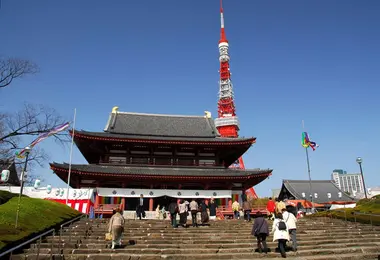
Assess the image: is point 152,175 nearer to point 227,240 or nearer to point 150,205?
point 150,205

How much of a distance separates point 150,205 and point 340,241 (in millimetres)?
16305

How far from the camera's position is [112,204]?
79.7ft

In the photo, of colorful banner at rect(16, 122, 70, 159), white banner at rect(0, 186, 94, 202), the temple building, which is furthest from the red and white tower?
colorful banner at rect(16, 122, 70, 159)

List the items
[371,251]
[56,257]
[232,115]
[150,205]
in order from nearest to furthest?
[56,257] → [371,251] → [150,205] → [232,115]

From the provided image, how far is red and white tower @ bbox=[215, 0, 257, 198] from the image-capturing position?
2781 inches

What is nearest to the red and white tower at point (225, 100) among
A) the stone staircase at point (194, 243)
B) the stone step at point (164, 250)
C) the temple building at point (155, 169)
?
the temple building at point (155, 169)

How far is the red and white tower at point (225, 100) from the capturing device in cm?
7062

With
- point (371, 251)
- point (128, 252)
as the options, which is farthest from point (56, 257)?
point (371, 251)

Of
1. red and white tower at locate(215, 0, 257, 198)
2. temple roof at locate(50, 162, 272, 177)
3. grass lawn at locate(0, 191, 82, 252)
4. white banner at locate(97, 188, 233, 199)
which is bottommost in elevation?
grass lawn at locate(0, 191, 82, 252)

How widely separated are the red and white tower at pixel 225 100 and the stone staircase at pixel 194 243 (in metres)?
53.3

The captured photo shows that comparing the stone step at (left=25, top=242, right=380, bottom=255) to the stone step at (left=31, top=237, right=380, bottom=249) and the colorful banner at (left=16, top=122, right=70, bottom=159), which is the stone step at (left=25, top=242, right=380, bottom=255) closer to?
the stone step at (left=31, top=237, right=380, bottom=249)

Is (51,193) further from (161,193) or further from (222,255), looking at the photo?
(222,255)

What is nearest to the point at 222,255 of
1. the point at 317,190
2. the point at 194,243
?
the point at 194,243

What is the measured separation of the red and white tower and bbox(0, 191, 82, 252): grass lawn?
56194mm
